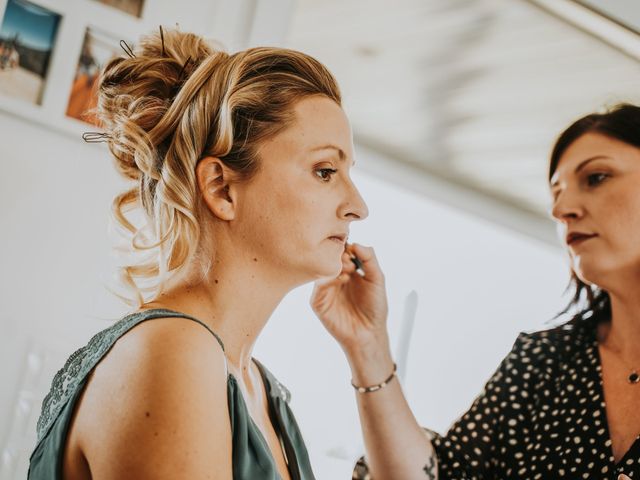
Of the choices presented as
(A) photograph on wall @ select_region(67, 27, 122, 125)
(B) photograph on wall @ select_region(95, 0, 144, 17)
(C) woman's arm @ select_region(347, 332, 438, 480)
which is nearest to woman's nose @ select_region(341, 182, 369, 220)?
(C) woman's arm @ select_region(347, 332, 438, 480)

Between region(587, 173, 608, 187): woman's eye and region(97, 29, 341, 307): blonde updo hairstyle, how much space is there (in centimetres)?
71

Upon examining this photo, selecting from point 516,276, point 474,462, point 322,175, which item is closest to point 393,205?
point 516,276

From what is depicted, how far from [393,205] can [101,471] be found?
A: 2871mm

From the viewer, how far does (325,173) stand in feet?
3.76

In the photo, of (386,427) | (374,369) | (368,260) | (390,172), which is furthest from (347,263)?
(390,172)

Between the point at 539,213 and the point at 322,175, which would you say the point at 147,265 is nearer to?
the point at 322,175

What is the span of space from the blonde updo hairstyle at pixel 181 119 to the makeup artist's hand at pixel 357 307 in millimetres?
407

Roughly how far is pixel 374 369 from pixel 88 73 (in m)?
0.93

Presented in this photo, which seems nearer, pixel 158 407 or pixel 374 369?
pixel 158 407

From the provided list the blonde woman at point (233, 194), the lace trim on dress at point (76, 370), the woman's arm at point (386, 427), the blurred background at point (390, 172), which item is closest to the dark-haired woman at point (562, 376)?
the woman's arm at point (386, 427)

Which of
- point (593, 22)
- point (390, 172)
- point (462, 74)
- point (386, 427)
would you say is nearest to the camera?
point (386, 427)

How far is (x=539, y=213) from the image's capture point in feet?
13.6

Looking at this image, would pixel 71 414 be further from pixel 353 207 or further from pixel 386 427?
pixel 386 427

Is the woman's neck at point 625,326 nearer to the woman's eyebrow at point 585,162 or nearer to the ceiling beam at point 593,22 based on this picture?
the woman's eyebrow at point 585,162
